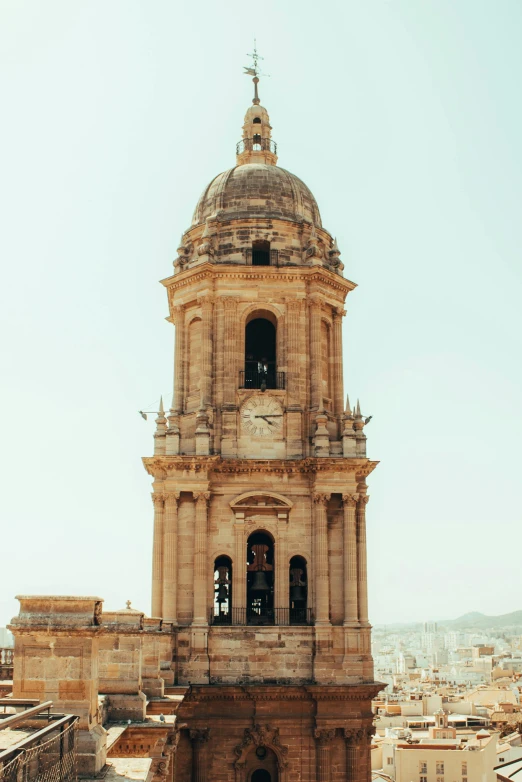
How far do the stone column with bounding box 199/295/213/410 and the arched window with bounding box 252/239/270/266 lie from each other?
2386mm

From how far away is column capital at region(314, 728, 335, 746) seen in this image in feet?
102

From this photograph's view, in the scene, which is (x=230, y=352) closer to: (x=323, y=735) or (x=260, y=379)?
(x=260, y=379)

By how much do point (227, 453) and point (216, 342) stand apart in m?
3.86

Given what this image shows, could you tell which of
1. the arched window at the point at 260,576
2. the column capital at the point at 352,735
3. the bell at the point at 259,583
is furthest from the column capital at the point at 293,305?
the column capital at the point at 352,735

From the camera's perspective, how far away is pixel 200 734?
31109mm

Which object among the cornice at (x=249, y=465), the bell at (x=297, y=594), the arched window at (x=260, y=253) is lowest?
the bell at (x=297, y=594)

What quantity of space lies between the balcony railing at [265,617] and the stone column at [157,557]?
68.2 inches

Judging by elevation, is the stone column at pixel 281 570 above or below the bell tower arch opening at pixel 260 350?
below

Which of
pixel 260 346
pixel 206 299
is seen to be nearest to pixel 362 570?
pixel 260 346

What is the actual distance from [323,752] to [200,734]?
365cm

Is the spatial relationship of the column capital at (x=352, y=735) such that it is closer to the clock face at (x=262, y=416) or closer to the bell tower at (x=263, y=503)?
the bell tower at (x=263, y=503)

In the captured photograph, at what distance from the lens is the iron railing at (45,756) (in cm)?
1034

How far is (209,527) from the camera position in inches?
1305

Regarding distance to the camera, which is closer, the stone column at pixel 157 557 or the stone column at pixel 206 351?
the stone column at pixel 157 557
